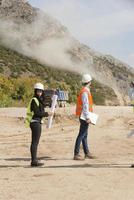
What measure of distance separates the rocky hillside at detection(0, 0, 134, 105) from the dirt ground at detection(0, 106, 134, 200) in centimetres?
5630

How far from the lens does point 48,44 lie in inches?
3339

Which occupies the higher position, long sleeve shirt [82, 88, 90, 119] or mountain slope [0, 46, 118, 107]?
mountain slope [0, 46, 118, 107]

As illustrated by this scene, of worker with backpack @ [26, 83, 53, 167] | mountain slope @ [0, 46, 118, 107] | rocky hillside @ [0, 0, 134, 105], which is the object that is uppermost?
rocky hillside @ [0, 0, 134, 105]

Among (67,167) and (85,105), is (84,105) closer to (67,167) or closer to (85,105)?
(85,105)

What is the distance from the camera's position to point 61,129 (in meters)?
22.0

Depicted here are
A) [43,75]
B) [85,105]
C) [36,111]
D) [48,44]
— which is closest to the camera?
[36,111]

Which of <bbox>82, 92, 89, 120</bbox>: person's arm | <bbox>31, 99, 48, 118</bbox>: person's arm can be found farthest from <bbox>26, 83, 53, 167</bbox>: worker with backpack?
<bbox>82, 92, 89, 120</bbox>: person's arm

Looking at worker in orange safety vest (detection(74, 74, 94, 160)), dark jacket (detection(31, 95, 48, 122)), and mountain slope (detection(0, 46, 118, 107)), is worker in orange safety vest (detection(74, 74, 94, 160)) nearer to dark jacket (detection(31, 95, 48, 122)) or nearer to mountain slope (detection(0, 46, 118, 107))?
dark jacket (detection(31, 95, 48, 122))

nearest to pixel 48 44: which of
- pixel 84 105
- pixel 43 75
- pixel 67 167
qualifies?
pixel 43 75

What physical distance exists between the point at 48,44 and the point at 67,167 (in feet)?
237

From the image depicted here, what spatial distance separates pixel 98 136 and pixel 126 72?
249 feet

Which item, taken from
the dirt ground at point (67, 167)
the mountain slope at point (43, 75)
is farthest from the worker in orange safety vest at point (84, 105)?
the mountain slope at point (43, 75)

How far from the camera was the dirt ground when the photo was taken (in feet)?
34.8
